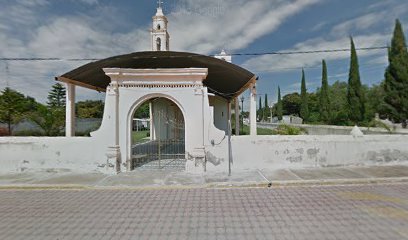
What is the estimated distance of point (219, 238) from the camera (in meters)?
4.03

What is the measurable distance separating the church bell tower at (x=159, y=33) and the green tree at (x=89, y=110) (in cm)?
3029

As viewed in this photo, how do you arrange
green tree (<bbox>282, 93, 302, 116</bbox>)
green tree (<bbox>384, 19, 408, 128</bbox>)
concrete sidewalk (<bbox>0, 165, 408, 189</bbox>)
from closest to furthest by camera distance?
1. concrete sidewalk (<bbox>0, 165, 408, 189</bbox>)
2. green tree (<bbox>384, 19, 408, 128</bbox>)
3. green tree (<bbox>282, 93, 302, 116</bbox>)

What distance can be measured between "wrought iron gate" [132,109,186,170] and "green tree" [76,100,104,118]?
35241mm

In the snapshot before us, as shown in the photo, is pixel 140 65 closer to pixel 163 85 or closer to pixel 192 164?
pixel 163 85

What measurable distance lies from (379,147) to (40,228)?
11218mm

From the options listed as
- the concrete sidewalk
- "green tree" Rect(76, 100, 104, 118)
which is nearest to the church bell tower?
the concrete sidewalk

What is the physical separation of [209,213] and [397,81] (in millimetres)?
25831

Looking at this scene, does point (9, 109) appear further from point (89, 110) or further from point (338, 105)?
point (338, 105)

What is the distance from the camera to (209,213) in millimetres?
5129

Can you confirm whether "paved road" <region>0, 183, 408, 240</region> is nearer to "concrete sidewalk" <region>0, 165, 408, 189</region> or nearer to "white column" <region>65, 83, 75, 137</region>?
"concrete sidewalk" <region>0, 165, 408, 189</region>

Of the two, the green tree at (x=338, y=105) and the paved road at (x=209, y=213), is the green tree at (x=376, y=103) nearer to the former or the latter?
the green tree at (x=338, y=105)

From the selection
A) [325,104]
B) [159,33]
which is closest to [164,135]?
[159,33]

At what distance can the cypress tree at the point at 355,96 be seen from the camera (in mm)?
25016

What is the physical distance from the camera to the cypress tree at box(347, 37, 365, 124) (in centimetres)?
2502
